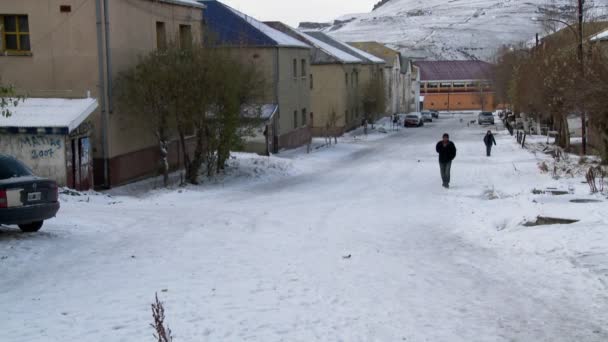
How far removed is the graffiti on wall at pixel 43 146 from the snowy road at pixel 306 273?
254 centimetres

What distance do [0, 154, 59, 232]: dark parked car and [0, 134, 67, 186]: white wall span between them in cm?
784

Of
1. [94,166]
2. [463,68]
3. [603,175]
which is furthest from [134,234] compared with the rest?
[463,68]

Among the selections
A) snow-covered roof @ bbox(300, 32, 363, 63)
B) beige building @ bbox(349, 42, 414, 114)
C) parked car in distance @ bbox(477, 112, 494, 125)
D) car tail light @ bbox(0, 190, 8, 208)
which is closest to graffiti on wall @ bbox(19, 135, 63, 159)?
car tail light @ bbox(0, 190, 8, 208)

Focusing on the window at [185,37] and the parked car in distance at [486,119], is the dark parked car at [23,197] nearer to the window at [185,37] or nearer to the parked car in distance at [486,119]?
the window at [185,37]

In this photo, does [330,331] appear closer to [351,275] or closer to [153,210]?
[351,275]

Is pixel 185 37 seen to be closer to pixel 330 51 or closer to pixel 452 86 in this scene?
pixel 330 51

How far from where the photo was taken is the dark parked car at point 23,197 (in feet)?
39.6

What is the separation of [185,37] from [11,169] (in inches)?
571

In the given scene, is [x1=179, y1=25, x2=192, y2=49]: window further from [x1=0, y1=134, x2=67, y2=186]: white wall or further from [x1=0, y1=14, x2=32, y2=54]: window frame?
[x1=0, y1=134, x2=67, y2=186]: white wall

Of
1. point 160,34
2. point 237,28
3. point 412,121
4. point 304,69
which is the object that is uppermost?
point 237,28

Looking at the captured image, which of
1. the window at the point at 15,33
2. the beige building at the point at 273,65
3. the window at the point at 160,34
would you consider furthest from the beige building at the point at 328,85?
the window at the point at 15,33

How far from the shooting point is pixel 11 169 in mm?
12828

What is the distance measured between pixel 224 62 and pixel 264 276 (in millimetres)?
15588

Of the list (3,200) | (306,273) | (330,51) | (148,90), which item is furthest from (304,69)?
(306,273)
